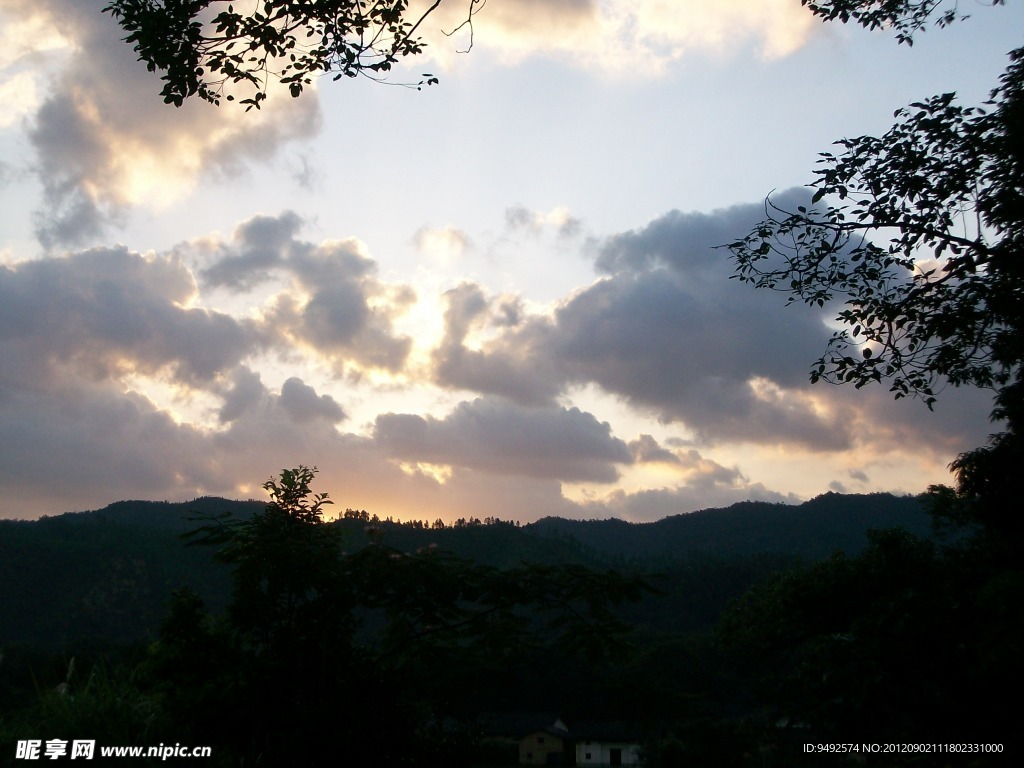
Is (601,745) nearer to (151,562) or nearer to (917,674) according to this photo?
(917,674)

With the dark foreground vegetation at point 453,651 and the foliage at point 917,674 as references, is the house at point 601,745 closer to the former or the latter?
the dark foreground vegetation at point 453,651

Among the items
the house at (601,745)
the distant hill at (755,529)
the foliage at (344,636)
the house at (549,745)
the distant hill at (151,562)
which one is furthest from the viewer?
the distant hill at (755,529)

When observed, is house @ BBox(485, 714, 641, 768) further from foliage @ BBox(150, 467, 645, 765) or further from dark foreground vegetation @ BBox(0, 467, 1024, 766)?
foliage @ BBox(150, 467, 645, 765)

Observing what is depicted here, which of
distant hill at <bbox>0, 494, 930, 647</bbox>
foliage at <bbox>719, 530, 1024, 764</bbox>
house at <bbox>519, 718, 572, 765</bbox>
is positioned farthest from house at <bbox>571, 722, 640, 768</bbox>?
foliage at <bbox>719, 530, 1024, 764</bbox>

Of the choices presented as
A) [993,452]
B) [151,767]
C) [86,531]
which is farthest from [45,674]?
[86,531]

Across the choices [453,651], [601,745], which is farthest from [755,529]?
[453,651]

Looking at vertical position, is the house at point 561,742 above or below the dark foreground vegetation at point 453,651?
below

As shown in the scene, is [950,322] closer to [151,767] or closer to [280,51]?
[280,51]

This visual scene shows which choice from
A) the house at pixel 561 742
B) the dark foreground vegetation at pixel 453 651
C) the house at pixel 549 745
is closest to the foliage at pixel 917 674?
the dark foreground vegetation at pixel 453 651

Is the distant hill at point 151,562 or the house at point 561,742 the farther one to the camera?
the distant hill at point 151,562

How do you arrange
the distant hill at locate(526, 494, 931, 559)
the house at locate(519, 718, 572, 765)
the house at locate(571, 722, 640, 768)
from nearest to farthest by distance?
the house at locate(571, 722, 640, 768), the house at locate(519, 718, 572, 765), the distant hill at locate(526, 494, 931, 559)

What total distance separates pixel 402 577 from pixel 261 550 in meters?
2.07

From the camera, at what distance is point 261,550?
11219 mm

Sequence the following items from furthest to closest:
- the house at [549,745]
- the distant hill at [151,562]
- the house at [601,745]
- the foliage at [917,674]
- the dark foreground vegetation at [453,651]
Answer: the distant hill at [151,562] < the house at [549,745] < the house at [601,745] < the dark foreground vegetation at [453,651] < the foliage at [917,674]
